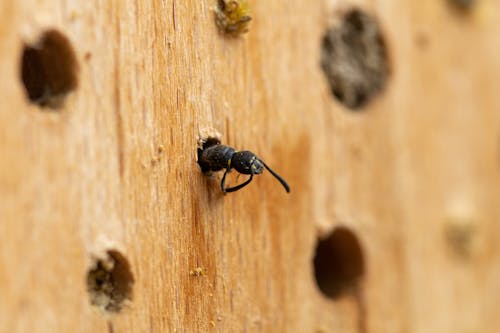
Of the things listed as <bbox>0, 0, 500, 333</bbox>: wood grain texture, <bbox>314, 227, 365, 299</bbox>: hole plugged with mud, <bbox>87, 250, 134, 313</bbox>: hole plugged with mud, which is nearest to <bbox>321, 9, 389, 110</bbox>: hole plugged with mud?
<bbox>0, 0, 500, 333</bbox>: wood grain texture

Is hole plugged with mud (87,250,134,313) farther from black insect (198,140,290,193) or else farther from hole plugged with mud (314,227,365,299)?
hole plugged with mud (314,227,365,299)

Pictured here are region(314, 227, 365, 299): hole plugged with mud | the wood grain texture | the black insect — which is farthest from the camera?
region(314, 227, 365, 299): hole plugged with mud

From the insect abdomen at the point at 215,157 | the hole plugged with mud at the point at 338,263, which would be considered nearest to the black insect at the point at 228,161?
the insect abdomen at the point at 215,157

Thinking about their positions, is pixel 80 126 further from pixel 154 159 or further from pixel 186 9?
pixel 186 9

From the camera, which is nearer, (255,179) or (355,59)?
(255,179)

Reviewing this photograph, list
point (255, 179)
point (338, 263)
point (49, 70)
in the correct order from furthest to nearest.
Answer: point (338, 263)
point (255, 179)
point (49, 70)

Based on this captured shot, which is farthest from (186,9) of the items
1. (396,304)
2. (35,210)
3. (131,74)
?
(396,304)

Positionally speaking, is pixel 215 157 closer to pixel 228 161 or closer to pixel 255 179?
pixel 228 161

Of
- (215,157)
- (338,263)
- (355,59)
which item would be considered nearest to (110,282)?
(215,157)
